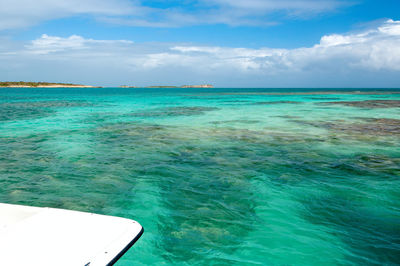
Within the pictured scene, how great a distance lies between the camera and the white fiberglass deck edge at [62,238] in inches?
134

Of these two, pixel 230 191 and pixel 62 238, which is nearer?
pixel 62 238

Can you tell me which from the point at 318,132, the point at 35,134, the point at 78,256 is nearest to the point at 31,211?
the point at 78,256

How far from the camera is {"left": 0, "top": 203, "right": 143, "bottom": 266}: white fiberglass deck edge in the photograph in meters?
3.42

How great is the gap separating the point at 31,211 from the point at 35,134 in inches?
591

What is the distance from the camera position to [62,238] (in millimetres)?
3783

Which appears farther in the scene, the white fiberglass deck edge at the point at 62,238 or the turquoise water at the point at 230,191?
the turquoise water at the point at 230,191

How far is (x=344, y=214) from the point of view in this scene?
709 cm

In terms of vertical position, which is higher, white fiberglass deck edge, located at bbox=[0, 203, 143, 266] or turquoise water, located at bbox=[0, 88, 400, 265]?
white fiberglass deck edge, located at bbox=[0, 203, 143, 266]

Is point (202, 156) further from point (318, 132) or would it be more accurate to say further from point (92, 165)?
point (318, 132)

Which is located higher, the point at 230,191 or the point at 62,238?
the point at 62,238

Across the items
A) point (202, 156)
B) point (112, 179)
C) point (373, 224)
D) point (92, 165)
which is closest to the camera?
Result: point (373, 224)

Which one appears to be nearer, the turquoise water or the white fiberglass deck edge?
the white fiberglass deck edge

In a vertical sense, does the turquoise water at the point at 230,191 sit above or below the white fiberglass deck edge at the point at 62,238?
below

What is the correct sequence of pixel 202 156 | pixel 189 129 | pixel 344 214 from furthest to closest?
1. pixel 189 129
2. pixel 202 156
3. pixel 344 214
